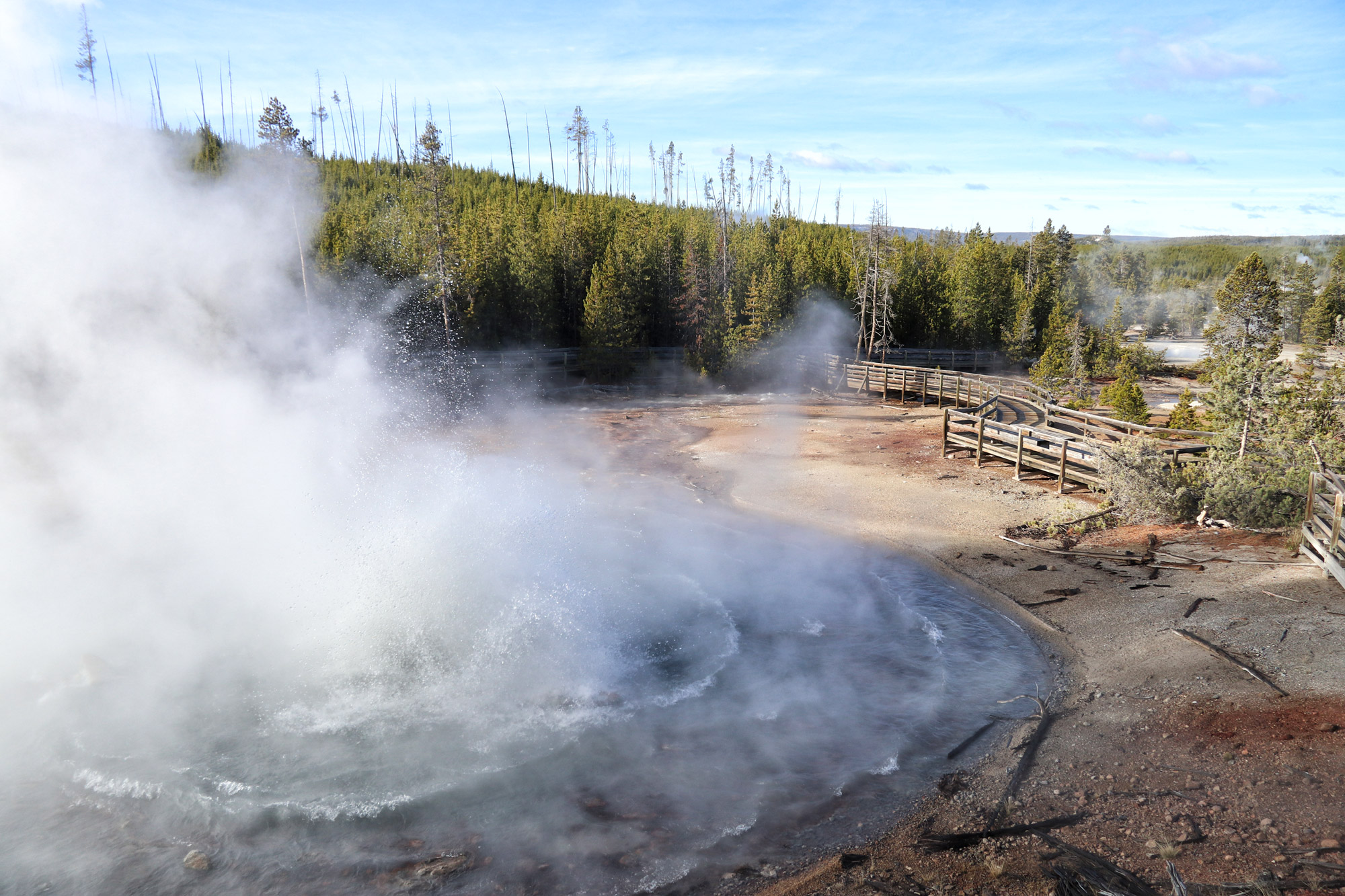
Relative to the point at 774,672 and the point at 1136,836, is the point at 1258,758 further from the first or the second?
the point at 774,672

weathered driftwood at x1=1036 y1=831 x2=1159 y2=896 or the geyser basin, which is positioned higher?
weathered driftwood at x1=1036 y1=831 x2=1159 y2=896

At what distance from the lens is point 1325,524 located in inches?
463

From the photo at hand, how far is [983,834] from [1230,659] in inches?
195

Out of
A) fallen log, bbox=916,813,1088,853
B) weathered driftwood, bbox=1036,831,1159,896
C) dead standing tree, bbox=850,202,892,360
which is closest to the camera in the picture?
weathered driftwood, bbox=1036,831,1159,896

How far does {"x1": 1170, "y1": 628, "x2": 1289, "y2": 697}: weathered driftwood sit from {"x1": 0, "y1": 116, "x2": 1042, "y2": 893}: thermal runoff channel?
1948 millimetres

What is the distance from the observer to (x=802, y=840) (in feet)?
22.8

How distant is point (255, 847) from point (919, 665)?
8.13m

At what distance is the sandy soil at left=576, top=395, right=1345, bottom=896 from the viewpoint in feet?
20.5

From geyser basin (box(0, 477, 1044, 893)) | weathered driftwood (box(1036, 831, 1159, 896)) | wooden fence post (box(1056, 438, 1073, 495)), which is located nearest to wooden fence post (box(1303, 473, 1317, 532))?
Result: geyser basin (box(0, 477, 1044, 893))

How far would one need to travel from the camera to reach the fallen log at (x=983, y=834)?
21.7 feet

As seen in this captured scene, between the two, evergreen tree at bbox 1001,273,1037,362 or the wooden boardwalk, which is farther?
evergreen tree at bbox 1001,273,1037,362

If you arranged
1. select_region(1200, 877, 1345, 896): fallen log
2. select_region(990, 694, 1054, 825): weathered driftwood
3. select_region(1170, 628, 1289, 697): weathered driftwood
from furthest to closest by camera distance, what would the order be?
select_region(1170, 628, 1289, 697): weathered driftwood → select_region(990, 694, 1054, 825): weathered driftwood → select_region(1200, 877, 1345, 896): fallen log

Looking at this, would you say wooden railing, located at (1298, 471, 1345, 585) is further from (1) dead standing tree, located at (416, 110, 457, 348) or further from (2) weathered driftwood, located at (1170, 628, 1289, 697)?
(1) dead standing tree, located at (416, 110, 457, 348)

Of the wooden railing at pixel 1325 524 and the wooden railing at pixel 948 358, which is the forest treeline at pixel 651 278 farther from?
the wooden railing at pixel 1325 524
